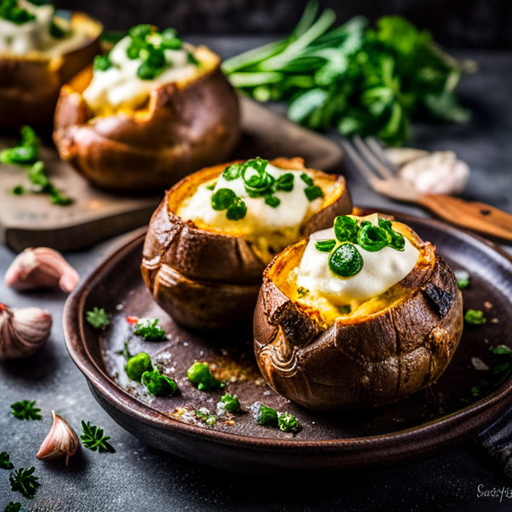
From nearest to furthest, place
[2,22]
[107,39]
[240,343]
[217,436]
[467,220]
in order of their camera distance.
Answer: [217,436]
[240,343]
[467,220]
[2,22]
[107,39]

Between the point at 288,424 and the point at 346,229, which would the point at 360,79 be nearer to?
the point at 346,229

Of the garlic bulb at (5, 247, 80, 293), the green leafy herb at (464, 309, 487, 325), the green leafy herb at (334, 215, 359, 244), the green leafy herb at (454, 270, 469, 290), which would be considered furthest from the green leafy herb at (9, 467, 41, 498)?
the green leafy herb at (454, 270, 469, 290)

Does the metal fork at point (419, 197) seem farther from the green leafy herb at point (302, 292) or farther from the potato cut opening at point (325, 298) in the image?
the green leafy herb at point (302, 292)

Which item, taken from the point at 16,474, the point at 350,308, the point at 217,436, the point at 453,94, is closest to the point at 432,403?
the point at 350,308

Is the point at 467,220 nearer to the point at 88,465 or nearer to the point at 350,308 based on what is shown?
the point at 350,308

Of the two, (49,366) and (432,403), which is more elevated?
(432,403)

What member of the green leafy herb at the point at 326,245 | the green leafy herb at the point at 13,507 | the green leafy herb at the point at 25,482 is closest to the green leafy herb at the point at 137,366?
the green leafy herb at the point at 25,482

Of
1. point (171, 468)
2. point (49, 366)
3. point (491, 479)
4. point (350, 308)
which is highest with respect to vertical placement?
point (350, 308)
